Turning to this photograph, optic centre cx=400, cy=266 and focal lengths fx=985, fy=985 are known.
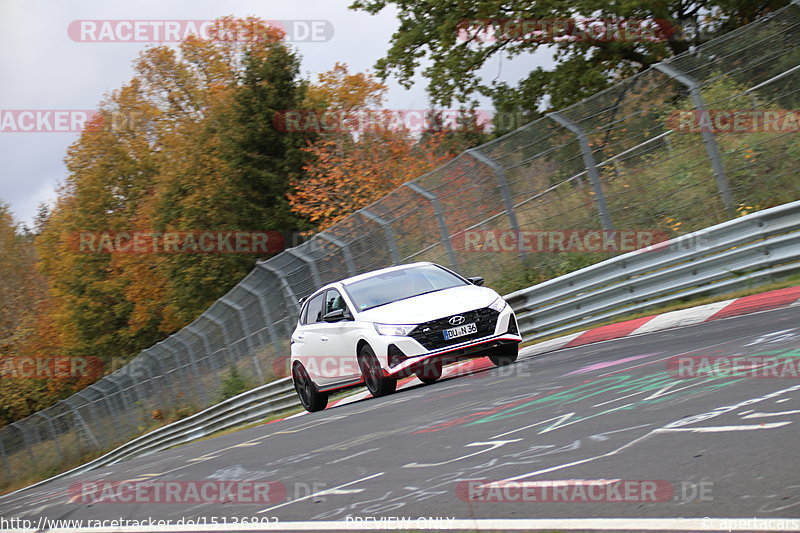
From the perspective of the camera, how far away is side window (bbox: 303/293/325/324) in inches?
560

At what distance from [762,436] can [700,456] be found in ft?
1.29

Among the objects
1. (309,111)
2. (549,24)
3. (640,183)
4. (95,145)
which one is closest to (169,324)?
(95,145)

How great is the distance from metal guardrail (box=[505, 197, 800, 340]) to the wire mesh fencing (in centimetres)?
85

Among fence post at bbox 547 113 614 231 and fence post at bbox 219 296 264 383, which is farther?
fence post at bbox 219 296 264 383

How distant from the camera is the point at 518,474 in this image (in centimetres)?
561

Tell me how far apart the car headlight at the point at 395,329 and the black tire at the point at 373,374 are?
348mm

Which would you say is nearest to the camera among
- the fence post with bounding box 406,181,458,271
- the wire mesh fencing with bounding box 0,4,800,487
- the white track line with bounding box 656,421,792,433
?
the white track line with bounding box 656,421,792,433

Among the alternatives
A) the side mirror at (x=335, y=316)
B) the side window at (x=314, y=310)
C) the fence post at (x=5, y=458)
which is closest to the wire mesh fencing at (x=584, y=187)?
the side window at (x=314, y=310)

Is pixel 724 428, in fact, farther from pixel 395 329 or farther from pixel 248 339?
pixel 248 339

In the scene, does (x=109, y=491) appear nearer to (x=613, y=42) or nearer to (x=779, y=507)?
(x=779, y=507)

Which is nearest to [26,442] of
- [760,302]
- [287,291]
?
[287,291]

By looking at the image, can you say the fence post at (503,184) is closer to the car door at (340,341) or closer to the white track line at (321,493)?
the car door at (340,341)

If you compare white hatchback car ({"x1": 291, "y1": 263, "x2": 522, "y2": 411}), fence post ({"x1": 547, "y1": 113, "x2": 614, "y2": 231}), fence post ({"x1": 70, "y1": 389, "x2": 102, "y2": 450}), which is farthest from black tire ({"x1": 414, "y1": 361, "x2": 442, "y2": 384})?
fence post ({"x1": 70, "y1": 389, "x2": 102, "y2": 450})

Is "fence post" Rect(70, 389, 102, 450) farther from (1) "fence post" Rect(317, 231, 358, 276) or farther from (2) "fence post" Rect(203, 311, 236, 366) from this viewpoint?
(1) "fence post" Rect(317, 231, 358, 276)
